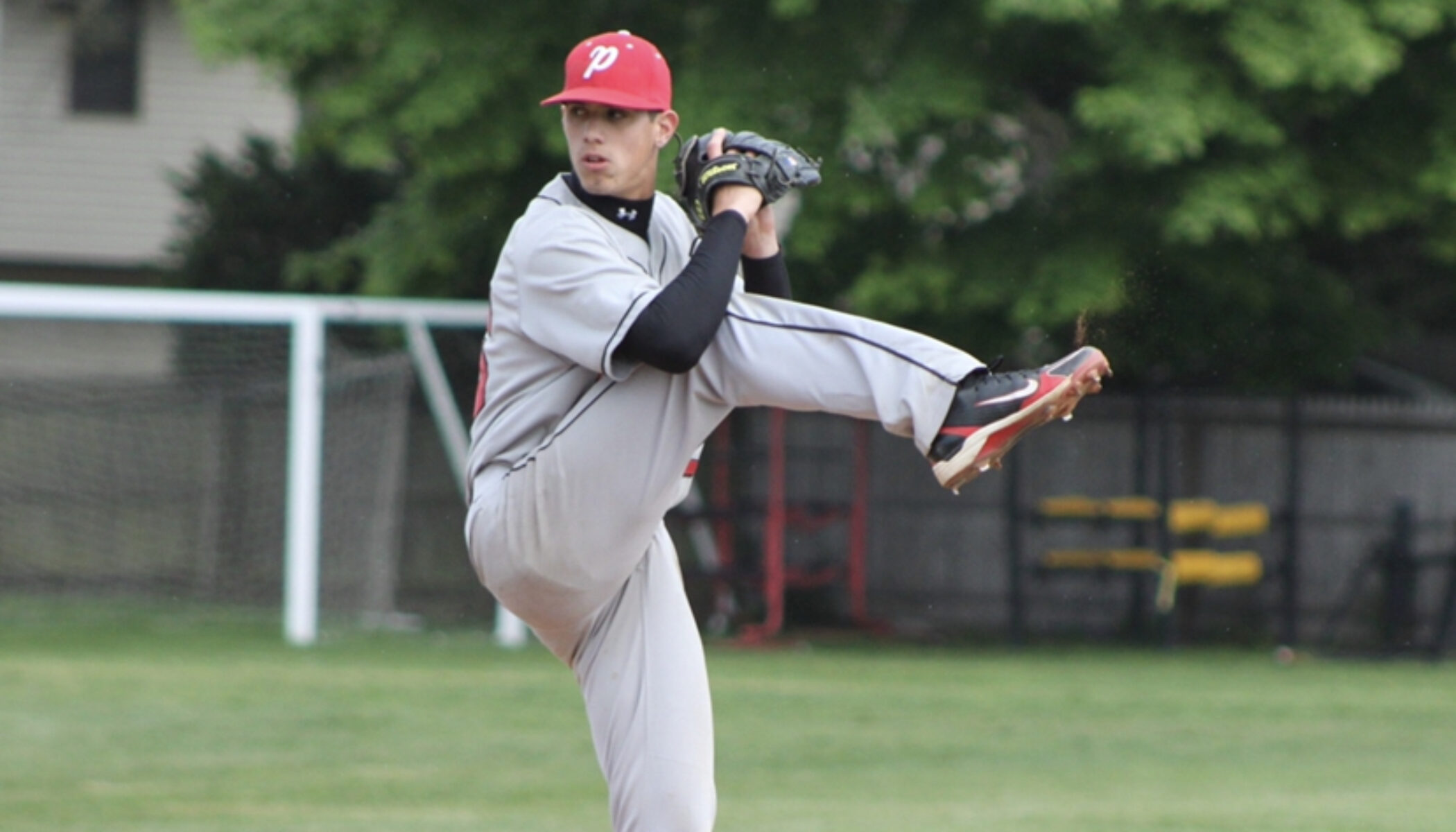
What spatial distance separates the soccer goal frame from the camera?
50.4 ft

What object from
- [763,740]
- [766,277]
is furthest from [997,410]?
[763,740]

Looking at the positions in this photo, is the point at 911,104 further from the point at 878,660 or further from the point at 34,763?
the point at 34,763

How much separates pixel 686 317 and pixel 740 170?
0.55m

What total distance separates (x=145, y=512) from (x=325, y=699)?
7.39 meters

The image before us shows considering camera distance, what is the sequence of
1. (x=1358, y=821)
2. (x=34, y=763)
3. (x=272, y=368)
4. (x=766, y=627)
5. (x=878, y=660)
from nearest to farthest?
(x=1358, y=821) < (x=34, y=763) < (x=878, y=660) < (x=766, y=627) < (x=272, y=368)

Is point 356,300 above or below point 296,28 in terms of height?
below

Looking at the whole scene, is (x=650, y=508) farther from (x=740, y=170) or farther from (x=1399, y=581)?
(x=1399, y=581)

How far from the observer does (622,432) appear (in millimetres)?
4691

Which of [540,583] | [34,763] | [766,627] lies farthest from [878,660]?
[540,583]

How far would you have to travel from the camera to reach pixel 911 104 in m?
14.6

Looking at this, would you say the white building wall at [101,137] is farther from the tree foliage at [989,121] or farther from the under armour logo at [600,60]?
the under armour logo at [600,60]

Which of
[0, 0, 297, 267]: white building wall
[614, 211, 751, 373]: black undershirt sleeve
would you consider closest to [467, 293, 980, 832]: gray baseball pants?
[614, 211, 751, 373]: black undershirt sleeve

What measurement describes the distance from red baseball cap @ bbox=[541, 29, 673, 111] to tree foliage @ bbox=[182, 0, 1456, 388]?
9.06m

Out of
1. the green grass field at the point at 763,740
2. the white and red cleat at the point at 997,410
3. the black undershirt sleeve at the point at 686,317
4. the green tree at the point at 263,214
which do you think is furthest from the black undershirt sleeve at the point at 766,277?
the green tree at the point at 263,214
